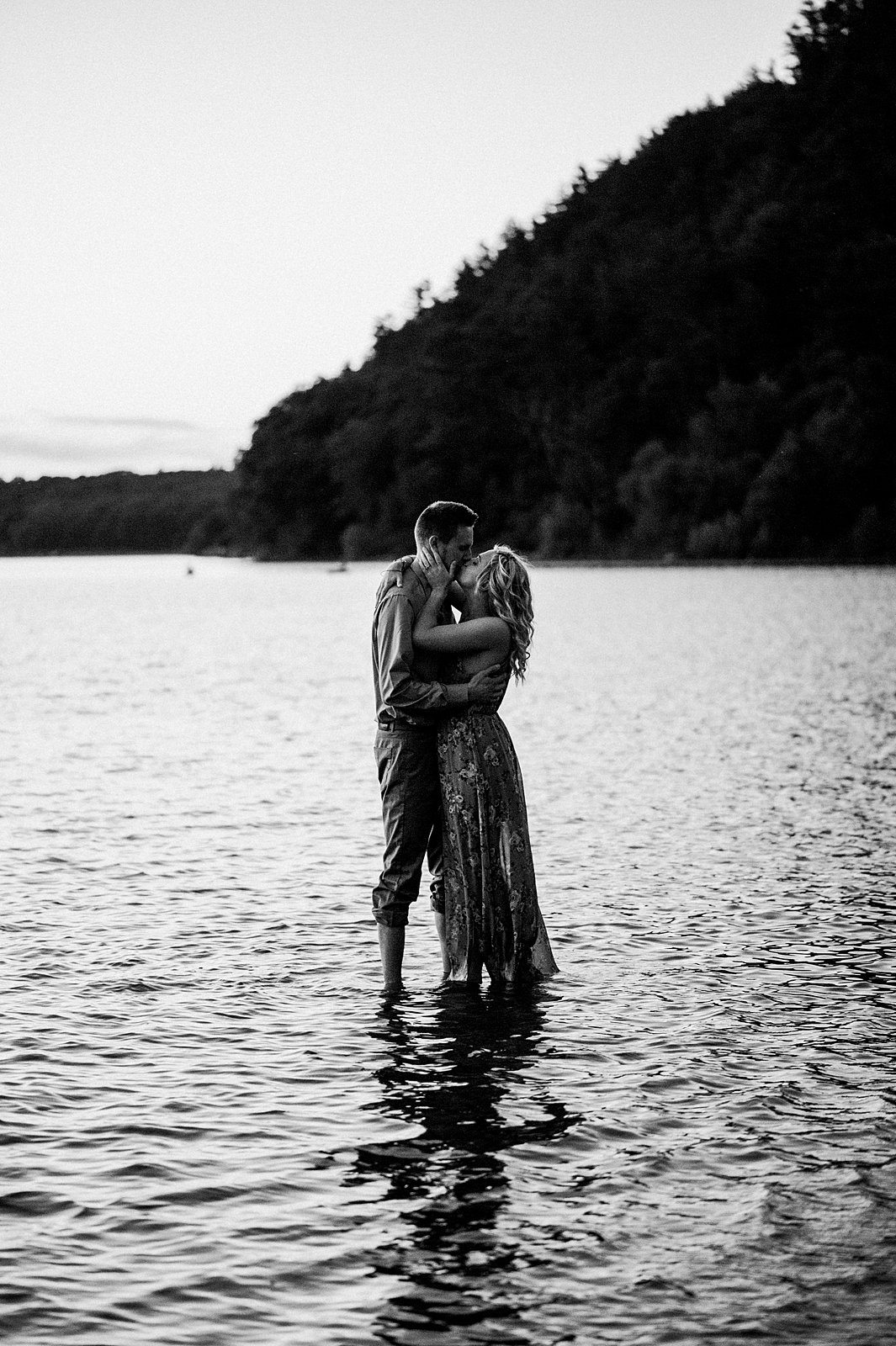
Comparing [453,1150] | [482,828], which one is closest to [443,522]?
[482,828]

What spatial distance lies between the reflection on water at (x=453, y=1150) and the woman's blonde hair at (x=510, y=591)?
171 centimetres

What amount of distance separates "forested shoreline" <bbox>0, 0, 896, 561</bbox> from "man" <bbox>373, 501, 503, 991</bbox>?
81677mm

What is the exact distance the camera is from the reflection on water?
4906 mm

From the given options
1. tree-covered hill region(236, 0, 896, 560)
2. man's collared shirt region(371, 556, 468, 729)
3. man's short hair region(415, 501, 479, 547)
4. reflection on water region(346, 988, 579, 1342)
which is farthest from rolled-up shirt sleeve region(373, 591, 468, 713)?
tree-covered hill region(236, 0, 896, 560)

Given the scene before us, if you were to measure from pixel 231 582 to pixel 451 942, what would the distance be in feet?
332

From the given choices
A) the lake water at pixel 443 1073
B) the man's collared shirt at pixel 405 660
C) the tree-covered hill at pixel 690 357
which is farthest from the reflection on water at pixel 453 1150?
the tree-covered hill at pixel 690 357

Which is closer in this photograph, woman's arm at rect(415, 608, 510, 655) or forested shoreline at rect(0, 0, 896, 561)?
woman's arm at rect(415, 608, 510, 655)

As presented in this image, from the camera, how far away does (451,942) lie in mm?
8336

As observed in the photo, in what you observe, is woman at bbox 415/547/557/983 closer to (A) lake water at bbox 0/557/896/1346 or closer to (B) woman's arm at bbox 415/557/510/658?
(B) woman's arm at bbox 415/557/510/658

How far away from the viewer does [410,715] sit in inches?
316

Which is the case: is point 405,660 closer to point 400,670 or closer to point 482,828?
point 400,670

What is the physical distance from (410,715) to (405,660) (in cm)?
33

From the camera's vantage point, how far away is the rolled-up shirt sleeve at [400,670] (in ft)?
25.7

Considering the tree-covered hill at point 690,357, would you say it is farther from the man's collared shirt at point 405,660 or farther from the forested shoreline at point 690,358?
the man's collared shirt at point 405,660
